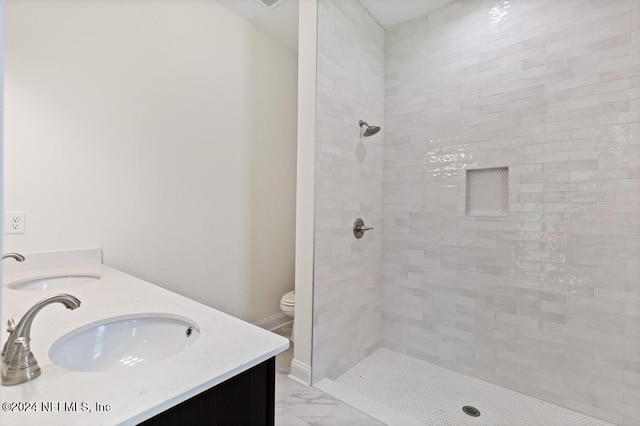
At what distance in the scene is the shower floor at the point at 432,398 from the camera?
1645mm

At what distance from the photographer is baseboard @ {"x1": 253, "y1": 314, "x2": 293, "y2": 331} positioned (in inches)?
101

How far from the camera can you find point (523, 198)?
1.87 meters

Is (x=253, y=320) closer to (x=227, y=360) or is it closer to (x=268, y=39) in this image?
(x=227, y=360)

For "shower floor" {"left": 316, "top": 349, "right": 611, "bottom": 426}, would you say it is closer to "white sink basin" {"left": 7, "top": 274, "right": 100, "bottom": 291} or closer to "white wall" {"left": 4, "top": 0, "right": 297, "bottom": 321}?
"white wall" {"left": 4, "top": 0, "right": 297, "bottom": 321}

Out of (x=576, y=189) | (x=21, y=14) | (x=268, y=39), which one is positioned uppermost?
(x=268, y=39)

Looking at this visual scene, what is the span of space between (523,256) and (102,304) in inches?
85.0

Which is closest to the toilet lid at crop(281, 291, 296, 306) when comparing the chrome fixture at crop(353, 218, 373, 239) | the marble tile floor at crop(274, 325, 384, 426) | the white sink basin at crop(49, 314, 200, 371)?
the marble tile floor at crop(274, 325, 384, 426)

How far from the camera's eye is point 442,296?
2.16 metres

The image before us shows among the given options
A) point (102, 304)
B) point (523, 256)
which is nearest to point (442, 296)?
point (523, 256)

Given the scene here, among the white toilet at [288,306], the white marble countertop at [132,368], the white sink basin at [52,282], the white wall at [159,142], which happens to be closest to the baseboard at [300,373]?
the white toilet at [288,306]

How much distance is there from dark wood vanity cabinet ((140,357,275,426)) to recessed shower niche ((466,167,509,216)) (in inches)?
70.2

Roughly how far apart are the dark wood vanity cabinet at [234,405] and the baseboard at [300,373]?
3.57ft

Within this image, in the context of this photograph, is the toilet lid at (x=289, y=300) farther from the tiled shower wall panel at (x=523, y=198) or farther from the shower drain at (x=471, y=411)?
the shower drain at (x=471, y=411)

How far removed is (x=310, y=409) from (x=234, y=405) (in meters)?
1.08
